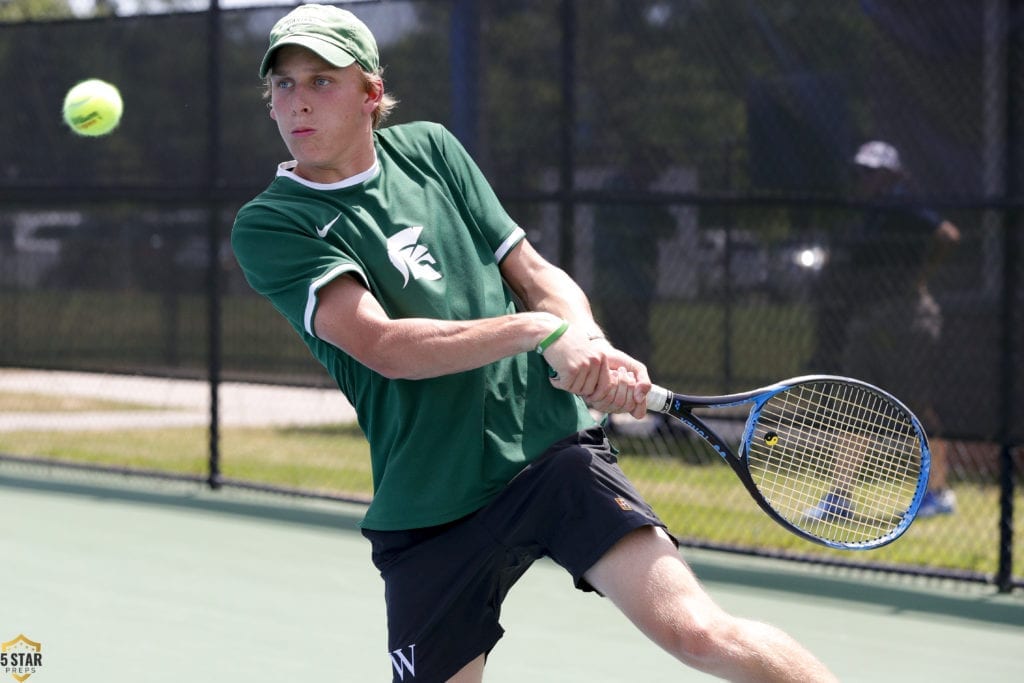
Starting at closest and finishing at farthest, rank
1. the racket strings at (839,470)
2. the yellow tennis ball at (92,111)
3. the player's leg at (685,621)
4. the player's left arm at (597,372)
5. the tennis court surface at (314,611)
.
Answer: the player's leg at (685,621)
the player's left arm at (597,372)
the racket strings at (839,470)
the tennis court surface at (314,611)
the yellow tennis ball at (92,111)

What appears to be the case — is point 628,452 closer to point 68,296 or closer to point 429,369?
point 68,296

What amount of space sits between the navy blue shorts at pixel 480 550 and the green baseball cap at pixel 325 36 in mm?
916

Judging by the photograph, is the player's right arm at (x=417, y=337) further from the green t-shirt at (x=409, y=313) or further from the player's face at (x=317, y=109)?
the player's face at (x=317, y=109)

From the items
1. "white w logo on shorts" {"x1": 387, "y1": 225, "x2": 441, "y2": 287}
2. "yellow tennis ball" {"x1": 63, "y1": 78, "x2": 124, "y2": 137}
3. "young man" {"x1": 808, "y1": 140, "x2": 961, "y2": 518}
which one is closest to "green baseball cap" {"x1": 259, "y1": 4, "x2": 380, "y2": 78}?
"white w logo on shorts" {"x1": 387, "y1": 225, "x2": 441, "y2": 287}

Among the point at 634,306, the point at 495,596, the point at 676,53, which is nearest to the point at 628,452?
the point at 634,306

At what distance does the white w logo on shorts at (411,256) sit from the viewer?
10.2 feet

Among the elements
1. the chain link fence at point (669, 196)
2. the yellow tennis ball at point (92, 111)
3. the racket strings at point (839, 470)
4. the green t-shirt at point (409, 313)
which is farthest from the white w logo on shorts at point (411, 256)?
the yellow tennis ball at point (92, 111)

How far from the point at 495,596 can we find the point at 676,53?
3.91 meters

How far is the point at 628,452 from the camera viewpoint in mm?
7316

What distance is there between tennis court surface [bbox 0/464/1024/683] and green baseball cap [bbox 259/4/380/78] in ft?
6.72

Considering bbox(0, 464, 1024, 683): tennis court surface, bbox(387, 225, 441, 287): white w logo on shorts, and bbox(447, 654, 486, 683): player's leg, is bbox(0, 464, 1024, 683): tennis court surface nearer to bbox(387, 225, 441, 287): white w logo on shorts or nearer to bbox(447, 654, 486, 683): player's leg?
bbox(447, 654, 486, 683): player's leg

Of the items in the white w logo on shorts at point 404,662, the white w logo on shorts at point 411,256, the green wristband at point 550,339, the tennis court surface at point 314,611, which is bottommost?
the tennis court surface at point 314,611

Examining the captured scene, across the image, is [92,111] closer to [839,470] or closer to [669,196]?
[669,196]

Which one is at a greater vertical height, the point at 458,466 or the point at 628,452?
the point at 458,466
